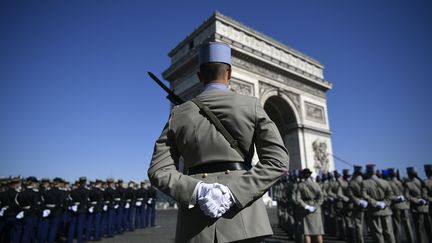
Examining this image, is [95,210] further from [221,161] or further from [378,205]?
[221,161]

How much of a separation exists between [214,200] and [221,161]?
26 centimetres

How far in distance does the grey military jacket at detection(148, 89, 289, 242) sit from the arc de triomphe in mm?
13920

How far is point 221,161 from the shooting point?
1507 millimetres

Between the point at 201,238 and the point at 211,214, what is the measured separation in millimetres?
156

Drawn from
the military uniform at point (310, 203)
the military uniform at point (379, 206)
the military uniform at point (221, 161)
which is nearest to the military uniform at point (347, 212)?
the military uniform at point (379, 206)

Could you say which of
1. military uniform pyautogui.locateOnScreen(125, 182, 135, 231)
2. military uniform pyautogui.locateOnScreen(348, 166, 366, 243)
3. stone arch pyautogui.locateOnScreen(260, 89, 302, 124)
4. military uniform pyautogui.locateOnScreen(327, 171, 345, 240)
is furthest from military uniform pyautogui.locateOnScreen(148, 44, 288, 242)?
stone arch pyautogui.locateOnScreen(260, 89, 302, 124)

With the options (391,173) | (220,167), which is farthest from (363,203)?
(220,167)

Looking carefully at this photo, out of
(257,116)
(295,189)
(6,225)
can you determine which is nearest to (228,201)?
(257,116)

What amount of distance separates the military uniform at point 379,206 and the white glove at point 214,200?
17.3 feet

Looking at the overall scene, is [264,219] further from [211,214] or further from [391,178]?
[391,178]

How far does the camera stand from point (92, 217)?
828 centimetres

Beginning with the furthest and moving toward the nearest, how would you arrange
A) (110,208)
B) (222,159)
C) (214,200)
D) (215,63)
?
(110,208)
(215,63)
(222,159)
(214,200)

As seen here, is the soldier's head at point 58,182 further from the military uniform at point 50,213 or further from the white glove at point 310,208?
the white glove at point 310,208

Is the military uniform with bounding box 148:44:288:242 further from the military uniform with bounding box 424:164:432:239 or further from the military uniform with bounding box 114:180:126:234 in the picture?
the military uniform with bounding box 114:180:126:234
